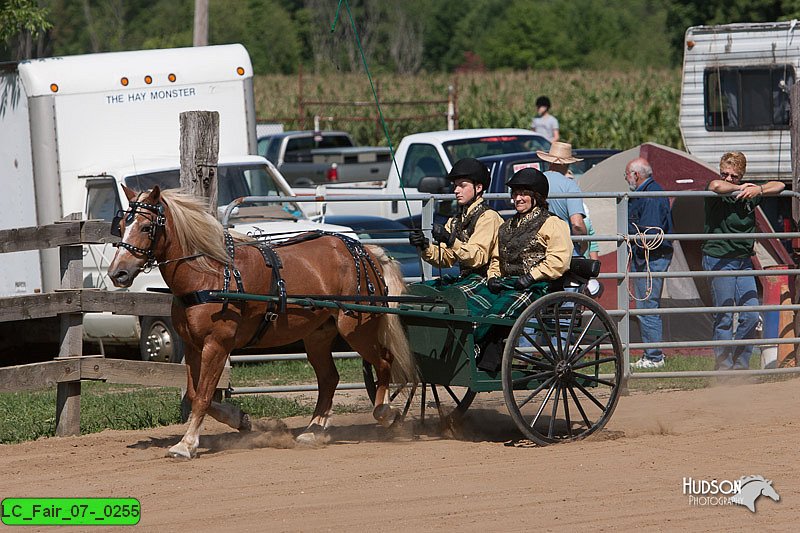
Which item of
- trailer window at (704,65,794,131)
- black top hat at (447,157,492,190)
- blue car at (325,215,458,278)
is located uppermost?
trailer window at (704,65,794,131)

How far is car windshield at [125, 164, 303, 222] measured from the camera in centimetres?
1314

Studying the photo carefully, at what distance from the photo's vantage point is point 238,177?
13.6 metres

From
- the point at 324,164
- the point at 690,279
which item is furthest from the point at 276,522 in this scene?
the point at 324,164

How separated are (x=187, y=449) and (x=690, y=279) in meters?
5.67

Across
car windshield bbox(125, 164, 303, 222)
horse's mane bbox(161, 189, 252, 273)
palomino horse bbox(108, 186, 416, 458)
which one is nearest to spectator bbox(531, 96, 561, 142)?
car windshield bbox(125, 164, 303, 222)

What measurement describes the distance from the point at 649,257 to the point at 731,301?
89 centimetres

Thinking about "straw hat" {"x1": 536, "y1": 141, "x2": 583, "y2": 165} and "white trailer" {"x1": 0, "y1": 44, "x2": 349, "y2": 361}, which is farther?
"white trailer" {"x1": 0, "y1": 44, "x2": 349, "y2": 361}

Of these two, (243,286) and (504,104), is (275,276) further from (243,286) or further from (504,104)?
(504,104)

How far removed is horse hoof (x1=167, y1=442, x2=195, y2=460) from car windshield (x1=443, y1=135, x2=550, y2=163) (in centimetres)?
998

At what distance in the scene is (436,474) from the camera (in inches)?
297

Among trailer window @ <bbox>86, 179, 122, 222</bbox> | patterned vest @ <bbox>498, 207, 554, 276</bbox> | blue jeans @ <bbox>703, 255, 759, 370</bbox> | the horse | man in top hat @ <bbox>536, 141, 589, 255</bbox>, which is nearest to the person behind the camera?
the horse

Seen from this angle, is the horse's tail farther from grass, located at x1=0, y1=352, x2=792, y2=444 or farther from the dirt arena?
grass, located at x1=0, y1=352, x2=792, y2=444

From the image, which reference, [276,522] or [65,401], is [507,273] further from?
[65,401]

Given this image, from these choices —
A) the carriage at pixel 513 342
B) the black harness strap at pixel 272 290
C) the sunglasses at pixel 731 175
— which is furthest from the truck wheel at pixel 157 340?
the sunglasses at pixel 731 175
